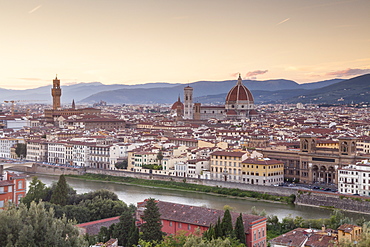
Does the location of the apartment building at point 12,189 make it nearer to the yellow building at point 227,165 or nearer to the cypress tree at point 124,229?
the cypress tree at point 124,229

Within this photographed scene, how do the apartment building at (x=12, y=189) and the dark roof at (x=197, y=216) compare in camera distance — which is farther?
the apartment building at (x=12, y=189)

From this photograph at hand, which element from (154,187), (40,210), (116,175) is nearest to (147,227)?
(40,210)

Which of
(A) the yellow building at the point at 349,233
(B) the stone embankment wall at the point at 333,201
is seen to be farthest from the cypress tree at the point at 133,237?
(B) the stone embankment wall at the point at 333,201

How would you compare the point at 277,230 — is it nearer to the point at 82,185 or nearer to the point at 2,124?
the point at 82,185

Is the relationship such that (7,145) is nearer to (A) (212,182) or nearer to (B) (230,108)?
(A) (212,182)

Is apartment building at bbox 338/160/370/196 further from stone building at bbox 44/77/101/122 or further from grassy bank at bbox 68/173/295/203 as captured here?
stone building at bbox 44/77/101/122

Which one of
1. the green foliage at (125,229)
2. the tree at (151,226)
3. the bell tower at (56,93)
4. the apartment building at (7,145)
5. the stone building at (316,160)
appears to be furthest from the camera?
the bell tower at (56,93)

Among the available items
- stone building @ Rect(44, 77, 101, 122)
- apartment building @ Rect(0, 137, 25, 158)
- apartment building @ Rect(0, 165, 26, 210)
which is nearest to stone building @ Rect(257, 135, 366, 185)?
apartment building @ Rect(0, 165, 26, 210)
